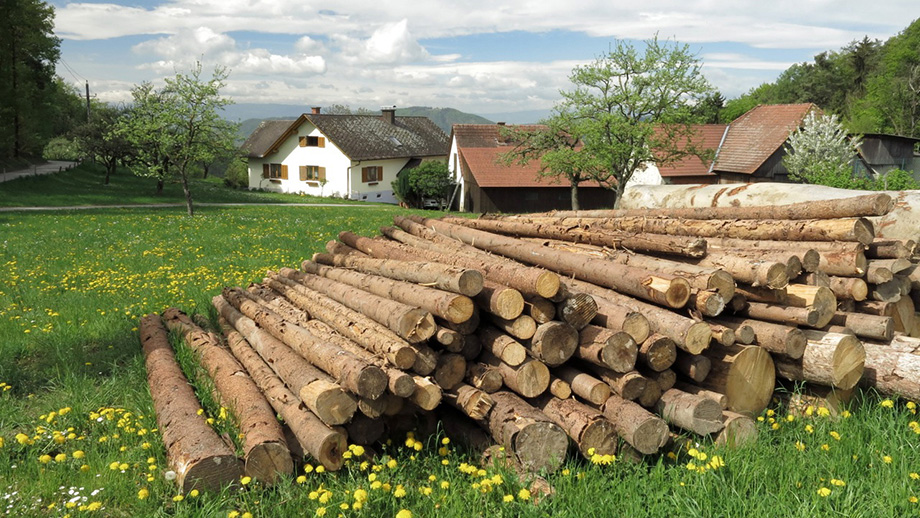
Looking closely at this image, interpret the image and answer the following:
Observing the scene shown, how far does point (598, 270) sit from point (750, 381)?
172cm

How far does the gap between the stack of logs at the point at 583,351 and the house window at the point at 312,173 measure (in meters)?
46.2

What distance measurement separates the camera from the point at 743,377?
203 inches

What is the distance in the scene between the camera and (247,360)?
6.35 metres

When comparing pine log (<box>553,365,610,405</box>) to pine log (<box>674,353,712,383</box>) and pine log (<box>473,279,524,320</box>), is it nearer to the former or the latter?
pine log (<box>473,279,524,320</box>)

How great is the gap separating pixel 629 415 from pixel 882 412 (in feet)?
7.80

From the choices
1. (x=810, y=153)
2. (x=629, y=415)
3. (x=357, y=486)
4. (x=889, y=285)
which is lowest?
(x=357, y=486)

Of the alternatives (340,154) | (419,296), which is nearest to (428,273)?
(419,296)

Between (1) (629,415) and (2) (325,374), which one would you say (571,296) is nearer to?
(1) (629,415)

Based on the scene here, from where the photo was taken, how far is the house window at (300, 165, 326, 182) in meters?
51.3

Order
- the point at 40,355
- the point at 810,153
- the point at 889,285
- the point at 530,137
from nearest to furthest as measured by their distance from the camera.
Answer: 1. the point at 889,285
2. the point at 40,355
3. the point at 810,153
4. the point at 530,137

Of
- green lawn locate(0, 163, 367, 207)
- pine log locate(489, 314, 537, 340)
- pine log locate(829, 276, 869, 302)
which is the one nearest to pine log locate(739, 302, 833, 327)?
pine log locate(829, 276, 869, 302)

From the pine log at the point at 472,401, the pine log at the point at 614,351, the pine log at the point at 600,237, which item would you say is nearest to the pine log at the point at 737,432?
the pine log at the point at 614,351

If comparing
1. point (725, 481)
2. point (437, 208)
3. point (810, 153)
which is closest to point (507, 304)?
point (725, 481)

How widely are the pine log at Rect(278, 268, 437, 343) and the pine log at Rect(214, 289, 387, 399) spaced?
44cm
